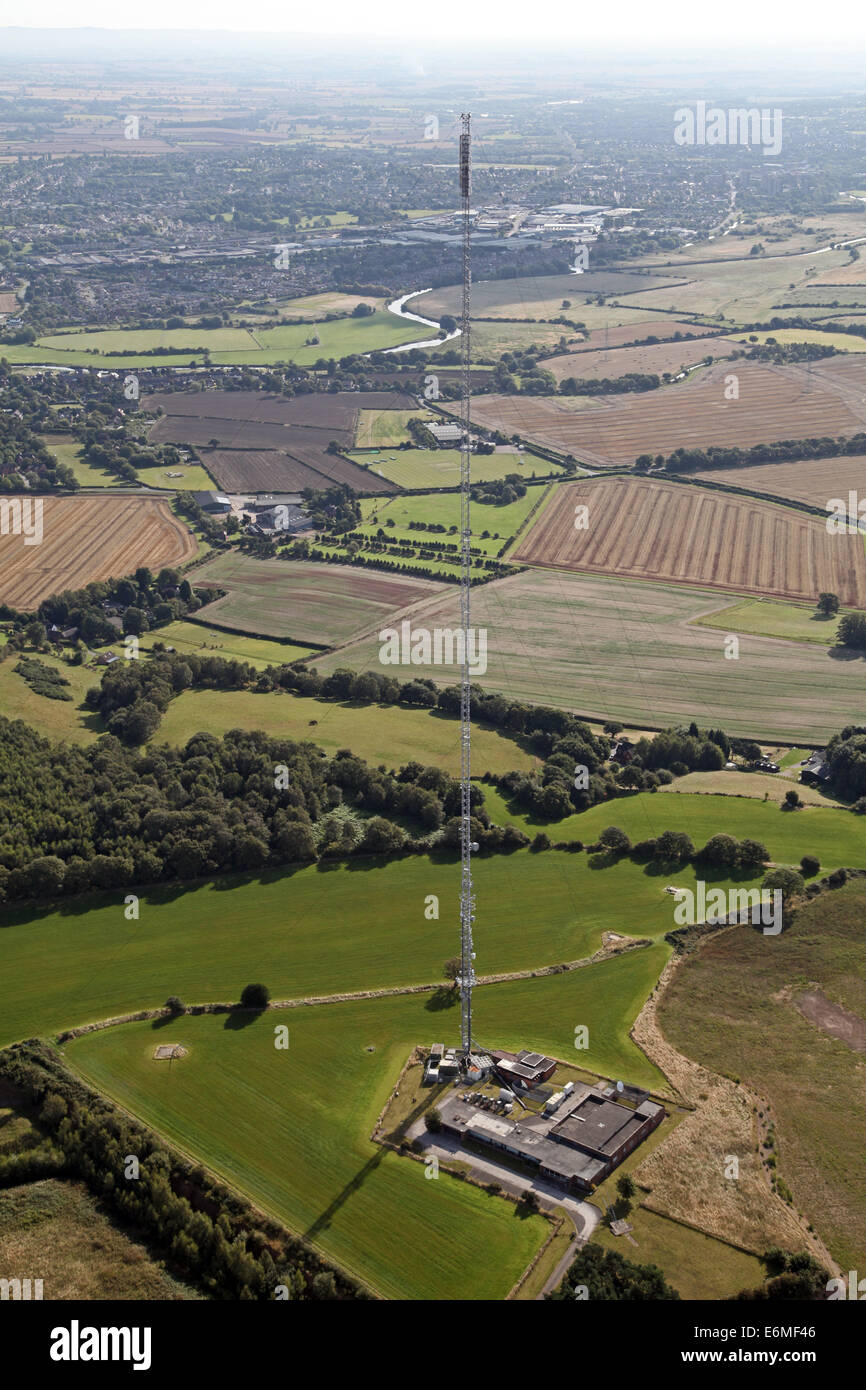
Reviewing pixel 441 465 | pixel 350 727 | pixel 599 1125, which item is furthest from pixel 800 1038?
pixel 441 465

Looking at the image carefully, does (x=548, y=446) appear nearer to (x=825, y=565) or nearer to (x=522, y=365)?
(x=522, y=365)

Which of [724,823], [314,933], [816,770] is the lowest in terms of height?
[314,933]

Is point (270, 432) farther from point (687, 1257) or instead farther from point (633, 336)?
point (687, 1257)

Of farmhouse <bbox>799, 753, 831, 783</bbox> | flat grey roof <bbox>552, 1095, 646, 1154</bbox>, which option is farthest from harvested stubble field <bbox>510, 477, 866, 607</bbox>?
flat grey roof <bbox>552, 1095, 646, 1154</bbox>

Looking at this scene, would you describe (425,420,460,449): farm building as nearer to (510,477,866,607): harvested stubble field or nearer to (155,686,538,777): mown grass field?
(510,477,866,607): harvested stubble field

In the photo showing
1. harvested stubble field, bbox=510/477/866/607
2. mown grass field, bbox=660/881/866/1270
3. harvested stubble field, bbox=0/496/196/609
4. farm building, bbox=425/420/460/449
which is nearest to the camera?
mown grass field, bbox=660/881/866/1270

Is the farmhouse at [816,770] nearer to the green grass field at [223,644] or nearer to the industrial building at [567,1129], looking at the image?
the industrial building at [567,1129]

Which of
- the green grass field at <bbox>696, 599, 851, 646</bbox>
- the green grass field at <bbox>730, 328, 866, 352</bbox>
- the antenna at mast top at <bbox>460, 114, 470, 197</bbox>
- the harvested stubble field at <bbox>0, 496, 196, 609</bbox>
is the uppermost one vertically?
the antenna at mast top at <bbox>460, 114, 470, 197</bbox>

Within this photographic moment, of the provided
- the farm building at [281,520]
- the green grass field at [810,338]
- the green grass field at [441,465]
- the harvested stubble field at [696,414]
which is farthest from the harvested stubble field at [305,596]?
the green grass field at [810,338]
